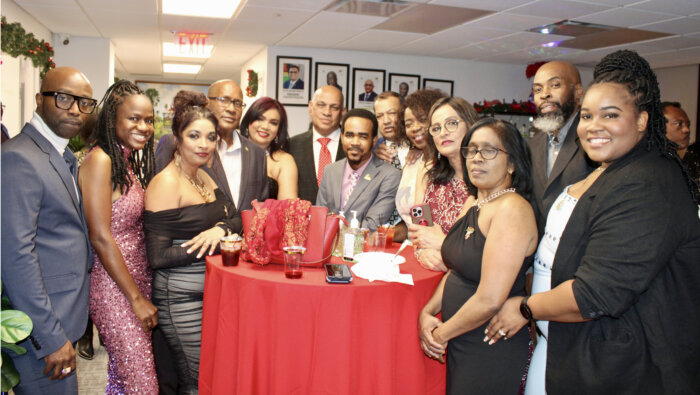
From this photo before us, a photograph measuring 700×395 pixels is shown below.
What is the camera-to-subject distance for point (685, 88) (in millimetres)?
10062

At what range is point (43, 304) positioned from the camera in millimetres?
1797

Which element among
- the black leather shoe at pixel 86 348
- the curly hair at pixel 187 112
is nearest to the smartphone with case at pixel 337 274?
the curly hair at pixel 187 112

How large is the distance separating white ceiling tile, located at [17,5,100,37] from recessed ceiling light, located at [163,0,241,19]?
128 centimetres

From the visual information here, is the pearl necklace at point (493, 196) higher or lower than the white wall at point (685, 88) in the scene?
lower

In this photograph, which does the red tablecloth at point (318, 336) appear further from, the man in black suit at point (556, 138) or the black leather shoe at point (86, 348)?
the black leather shoe at point (86, 348)

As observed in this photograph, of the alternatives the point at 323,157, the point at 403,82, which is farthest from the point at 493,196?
the point at 403,82

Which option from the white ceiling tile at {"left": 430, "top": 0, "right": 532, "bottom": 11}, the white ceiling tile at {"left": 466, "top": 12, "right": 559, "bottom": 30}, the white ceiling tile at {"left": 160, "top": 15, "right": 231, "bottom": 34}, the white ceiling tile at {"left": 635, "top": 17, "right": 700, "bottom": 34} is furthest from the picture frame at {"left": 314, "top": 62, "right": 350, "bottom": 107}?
the white ceiling tile at {"left": 635, "top": 17, "right": 700, "bottom": 34}

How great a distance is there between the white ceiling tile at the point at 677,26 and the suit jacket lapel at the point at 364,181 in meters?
5.19

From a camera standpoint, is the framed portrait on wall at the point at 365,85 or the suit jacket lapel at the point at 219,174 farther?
the framed portrait on wall at the point at 365,85

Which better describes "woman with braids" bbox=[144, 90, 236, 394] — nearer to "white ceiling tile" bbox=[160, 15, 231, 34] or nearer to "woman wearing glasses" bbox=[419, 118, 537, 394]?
"woman wearing glasses" bbox=[419, 118, 537, 394]

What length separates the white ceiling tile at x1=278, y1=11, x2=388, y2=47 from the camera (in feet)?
21.6

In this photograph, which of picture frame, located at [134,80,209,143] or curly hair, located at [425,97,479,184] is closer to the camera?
curly hair, located at [425,97,479,184]

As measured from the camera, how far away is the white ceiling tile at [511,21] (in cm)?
624

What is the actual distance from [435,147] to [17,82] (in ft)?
18.5
